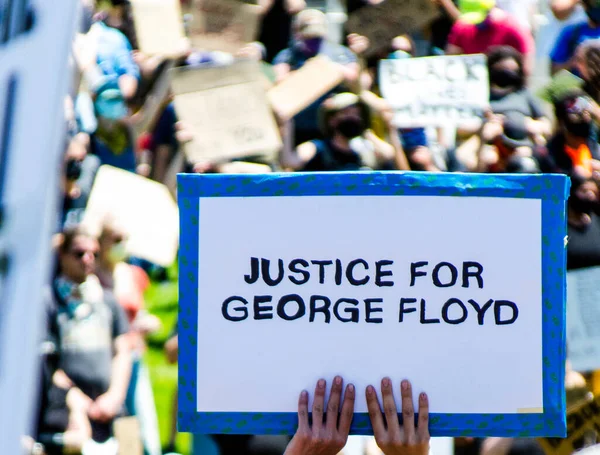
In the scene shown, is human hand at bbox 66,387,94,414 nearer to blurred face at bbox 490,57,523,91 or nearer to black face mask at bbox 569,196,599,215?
black face mask at bbox 569,196,599,215

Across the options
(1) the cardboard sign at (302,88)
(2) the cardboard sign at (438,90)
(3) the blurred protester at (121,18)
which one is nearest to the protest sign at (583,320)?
(2) the cardboard sign at (438,90)

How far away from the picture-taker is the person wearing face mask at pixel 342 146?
189 inches

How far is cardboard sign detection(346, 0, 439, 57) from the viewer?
5.37 metres

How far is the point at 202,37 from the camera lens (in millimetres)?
5211

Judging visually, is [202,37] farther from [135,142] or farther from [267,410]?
[267,410]

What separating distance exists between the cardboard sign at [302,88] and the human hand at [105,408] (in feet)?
4.98

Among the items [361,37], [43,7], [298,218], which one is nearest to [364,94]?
[361,37]

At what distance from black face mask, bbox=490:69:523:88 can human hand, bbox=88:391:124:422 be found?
7.32ft

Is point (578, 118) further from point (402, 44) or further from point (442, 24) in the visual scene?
point (442, 24)

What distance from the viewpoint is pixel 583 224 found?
432 cm

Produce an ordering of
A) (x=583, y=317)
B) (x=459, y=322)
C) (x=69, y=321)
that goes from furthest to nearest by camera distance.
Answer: (x=69, y=321) → (x=583, y=317) → (x=459, y=322)

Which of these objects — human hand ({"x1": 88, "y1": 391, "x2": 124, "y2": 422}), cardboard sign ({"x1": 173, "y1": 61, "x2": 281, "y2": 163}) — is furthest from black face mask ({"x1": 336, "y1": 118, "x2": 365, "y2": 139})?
human hand ({"x1": 88, "y1": 391, "x2": 124, "y2": 422})

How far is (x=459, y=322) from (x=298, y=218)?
0.37 metres

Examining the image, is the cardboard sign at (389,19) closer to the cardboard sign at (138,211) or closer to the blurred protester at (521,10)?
the blurred protester at (521,10)
